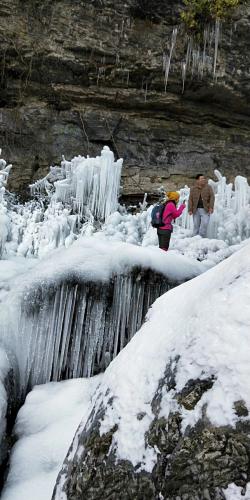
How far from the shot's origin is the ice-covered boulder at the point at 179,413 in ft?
5.15

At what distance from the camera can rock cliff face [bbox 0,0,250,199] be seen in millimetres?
12883

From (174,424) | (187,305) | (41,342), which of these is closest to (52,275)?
(41,342)

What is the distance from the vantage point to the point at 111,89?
43.8 ft

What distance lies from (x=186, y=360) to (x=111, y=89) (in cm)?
1260

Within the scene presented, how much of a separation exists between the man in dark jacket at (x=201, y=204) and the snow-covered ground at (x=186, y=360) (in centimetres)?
494

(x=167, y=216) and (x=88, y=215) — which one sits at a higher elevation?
(x=167, y=216)

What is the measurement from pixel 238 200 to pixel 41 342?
19.5ft

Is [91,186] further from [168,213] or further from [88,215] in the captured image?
[168,213]

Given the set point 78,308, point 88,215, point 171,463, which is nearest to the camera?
point 171,463

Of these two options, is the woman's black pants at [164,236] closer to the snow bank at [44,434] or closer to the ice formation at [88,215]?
the ice formation at [88,215]

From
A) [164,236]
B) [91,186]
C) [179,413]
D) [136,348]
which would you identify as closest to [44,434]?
[136,348]

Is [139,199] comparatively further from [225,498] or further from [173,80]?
[225,498]

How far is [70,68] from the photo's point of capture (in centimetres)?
1305

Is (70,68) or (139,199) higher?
(70,68)
